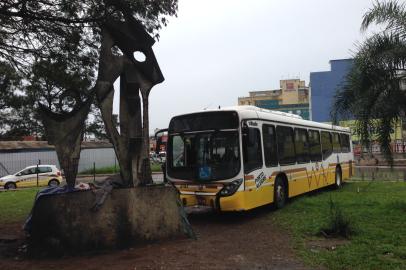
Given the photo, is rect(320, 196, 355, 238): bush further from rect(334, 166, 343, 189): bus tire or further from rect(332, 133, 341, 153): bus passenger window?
rect(334, 166, 343, 189): bus tire

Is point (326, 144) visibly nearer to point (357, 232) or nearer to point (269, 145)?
point (269, 145)

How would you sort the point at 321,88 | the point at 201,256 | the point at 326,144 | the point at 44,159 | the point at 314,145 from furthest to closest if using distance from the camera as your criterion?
1. the point at 321,88
2. the point at 44,159
3. the point at 326,144
4. the point at 314,145
5. the point at 201,256

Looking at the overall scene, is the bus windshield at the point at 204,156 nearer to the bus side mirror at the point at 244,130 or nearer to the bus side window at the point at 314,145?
the bus side mirror at the point at 244,130

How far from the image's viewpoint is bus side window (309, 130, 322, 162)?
16.0 meters

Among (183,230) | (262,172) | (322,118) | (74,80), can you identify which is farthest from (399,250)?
(322,118)

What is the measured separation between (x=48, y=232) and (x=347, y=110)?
26.2 feet

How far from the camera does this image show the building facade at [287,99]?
9744cm

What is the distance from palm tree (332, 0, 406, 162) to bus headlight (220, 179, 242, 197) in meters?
3.26

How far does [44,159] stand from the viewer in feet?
135

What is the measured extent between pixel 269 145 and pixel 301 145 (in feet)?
8.79

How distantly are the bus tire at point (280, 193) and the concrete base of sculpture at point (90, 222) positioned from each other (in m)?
5.00

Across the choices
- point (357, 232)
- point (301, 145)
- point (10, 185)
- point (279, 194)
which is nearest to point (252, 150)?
point (279, 194)

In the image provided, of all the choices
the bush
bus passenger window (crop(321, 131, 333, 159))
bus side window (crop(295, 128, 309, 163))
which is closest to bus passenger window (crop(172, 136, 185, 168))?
the bush

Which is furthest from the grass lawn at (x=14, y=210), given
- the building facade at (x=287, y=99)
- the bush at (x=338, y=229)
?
the building facade at (x=287, y=99)
